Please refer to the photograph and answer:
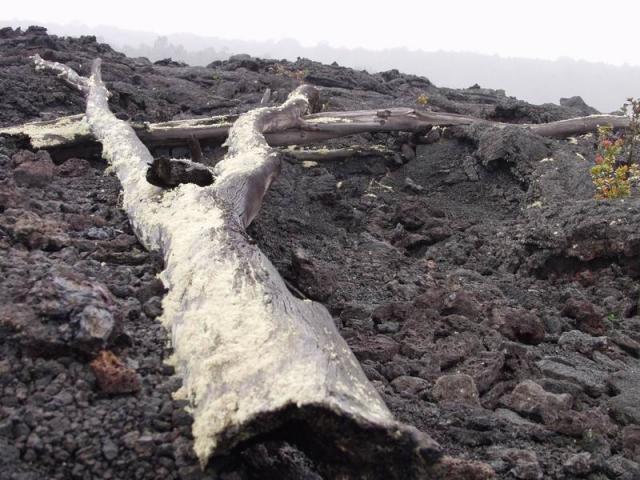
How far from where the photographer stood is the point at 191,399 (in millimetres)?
2002

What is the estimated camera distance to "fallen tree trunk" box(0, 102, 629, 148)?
18.1ft

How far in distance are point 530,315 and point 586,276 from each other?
0.98 metres

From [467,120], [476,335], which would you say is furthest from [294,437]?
[467,120]

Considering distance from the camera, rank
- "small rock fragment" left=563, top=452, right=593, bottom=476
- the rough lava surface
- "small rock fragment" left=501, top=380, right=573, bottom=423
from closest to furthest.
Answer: the rough lava surface
"small rock fragment" left=563, top=452, right=593, bottom=476
"small rock fragment" left=501, top=380, right=573, bottom=423

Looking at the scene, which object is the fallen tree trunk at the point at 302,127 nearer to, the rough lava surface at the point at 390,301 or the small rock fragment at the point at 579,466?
the rough lava surface at the point at 390,301

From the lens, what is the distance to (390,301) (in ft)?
12.4

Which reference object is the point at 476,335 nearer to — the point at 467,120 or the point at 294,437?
the point at 294,437

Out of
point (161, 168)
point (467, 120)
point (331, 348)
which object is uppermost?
point (467, 120)

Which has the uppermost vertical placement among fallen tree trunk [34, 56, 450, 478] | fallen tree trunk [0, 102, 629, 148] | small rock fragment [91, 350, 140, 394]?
fallen tree trunk [0, 102, 629, 148]

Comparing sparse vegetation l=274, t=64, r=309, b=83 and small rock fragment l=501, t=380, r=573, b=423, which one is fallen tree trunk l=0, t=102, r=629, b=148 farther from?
sparse vegetation l=274, t=64, r=309, b=83

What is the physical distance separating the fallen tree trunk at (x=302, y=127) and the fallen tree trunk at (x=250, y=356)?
8.09 ft

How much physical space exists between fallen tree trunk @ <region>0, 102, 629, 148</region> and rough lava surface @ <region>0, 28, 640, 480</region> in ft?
0.63

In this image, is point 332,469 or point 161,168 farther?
point 161,168

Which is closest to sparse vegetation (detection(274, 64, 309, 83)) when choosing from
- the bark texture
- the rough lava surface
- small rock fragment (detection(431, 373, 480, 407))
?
the bark texture
